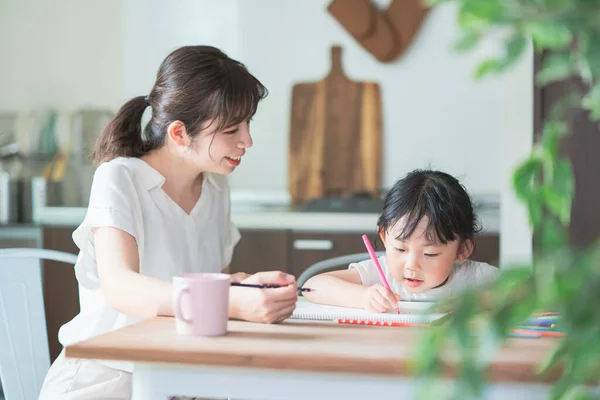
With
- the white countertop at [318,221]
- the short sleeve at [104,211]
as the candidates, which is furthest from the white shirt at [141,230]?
the white countertop at [318,221]

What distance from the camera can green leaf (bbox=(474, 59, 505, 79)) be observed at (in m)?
0.54

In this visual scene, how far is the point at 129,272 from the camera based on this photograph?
1366 mm

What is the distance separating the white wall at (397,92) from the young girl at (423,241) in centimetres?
173

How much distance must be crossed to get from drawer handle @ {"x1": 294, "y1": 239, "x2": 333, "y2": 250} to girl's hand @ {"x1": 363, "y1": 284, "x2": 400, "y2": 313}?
1.71 m

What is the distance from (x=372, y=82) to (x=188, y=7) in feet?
2.94

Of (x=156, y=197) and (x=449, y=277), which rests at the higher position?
(x=156, y=197)

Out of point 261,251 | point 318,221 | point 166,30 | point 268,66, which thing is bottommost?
point 261,251

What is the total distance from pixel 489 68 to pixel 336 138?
9.86ft

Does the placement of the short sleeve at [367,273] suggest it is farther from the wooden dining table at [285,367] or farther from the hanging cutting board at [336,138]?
the hanging cutting board at [336,138]

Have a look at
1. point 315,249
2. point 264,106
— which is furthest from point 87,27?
point 315,249

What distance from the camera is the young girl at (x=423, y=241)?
65.9 inches

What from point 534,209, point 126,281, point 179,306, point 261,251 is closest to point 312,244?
point 261,251

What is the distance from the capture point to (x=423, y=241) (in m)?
1.68

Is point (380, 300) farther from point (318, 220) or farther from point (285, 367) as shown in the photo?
point (318, 220)
